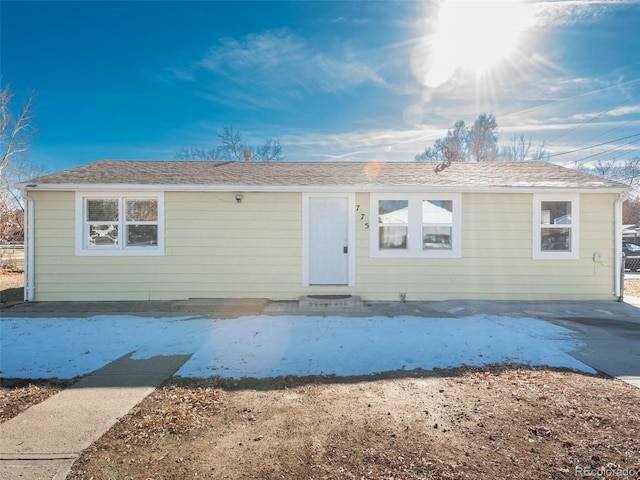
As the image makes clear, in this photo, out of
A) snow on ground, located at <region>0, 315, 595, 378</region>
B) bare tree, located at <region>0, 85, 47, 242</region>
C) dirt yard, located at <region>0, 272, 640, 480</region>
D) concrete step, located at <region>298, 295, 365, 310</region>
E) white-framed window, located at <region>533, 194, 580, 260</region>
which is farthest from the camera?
bare tree, located at <region>0, 85, 47, 242</region>

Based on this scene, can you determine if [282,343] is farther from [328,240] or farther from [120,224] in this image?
[120,224]

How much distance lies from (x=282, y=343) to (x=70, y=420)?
8.22ft

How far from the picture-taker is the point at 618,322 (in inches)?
230

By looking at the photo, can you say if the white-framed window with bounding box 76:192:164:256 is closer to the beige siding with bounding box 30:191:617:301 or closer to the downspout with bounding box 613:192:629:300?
the beige siding with bounding box 30:191:617:301

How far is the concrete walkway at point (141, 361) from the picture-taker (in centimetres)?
231

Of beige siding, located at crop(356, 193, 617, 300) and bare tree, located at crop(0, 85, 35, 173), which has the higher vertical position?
bare tree, located at crop(0, 85, 35, 173)

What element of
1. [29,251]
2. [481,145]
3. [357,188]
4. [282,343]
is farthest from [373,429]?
[481,145]

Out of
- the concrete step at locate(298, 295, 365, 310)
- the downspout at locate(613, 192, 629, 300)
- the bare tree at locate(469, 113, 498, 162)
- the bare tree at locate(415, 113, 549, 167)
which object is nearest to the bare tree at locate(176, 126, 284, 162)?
the bare tree at locate(415, 113, 549, 167)

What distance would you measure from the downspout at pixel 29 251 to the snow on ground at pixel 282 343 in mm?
1708

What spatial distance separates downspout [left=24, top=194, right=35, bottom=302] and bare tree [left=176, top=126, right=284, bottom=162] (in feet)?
63.1

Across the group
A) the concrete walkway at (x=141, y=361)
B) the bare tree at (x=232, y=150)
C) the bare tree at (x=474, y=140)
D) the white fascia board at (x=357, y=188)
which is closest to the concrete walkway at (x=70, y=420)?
the concrete walkway at (x=141, y=361)

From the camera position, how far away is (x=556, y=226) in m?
7.58

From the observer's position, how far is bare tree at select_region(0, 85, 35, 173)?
1831cm

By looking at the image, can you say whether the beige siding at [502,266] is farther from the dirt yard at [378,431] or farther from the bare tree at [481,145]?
the bare tree at [481,145]
